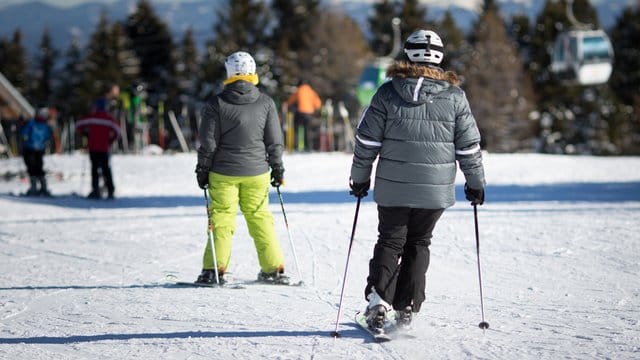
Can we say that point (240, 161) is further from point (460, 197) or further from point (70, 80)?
point (70, 80)

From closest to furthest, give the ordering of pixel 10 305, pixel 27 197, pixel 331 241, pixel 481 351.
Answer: pixel 481 351 → pixel 10 305 → pixel 331 241 → pixel 27 197

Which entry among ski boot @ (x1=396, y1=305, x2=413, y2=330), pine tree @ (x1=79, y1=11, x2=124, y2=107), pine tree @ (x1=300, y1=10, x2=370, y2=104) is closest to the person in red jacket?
ski boot @ (x1=396, y1=305, x2=413, y2=330)

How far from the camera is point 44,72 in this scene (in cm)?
6334

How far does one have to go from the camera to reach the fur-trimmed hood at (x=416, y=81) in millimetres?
5344

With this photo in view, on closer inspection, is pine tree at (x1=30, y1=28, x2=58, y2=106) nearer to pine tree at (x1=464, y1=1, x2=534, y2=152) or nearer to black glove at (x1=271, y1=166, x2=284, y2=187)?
pine tree at (x1=464, y1=1, x2=534, y2=152)

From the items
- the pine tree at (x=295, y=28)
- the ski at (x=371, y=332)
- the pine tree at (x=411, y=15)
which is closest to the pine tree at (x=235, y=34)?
the pine tree at (x=295, y=28)

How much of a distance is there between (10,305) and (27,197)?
10.6 metres

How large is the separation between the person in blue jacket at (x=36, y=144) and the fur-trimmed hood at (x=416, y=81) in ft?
41.6

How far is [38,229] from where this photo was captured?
1213 centimetres

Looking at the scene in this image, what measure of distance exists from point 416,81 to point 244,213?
8.12 ft

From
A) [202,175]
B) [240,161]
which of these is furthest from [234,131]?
[202,175]

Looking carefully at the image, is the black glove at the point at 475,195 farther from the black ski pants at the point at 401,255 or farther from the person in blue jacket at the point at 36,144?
the person in blue jacket at the point at 36,144

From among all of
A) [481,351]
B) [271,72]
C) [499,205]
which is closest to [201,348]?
[481,351]

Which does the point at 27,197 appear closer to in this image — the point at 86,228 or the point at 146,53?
the point at 86,228
